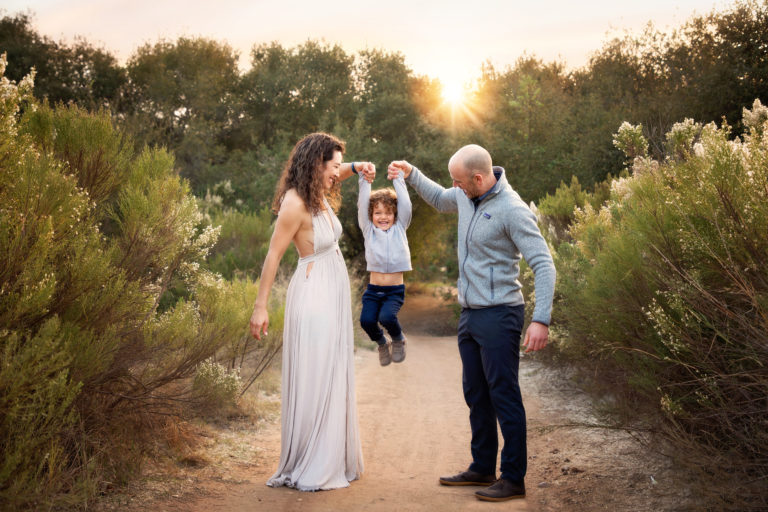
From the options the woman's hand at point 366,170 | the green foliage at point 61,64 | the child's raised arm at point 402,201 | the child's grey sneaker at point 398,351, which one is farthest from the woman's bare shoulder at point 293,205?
the green foliage at point 61,64

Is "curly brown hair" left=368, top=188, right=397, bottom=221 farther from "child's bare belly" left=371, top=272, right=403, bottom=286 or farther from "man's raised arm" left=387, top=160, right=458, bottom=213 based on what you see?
"man's raised arm" left=387, top=160, right=458, bottom=213

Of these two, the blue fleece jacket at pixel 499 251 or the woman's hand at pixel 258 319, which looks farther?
the woman's hand at pixel 258 319

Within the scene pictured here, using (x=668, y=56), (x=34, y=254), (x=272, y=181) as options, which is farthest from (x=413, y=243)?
(x=34, y=254)

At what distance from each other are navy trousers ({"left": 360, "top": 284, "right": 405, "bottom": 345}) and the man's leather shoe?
153cm

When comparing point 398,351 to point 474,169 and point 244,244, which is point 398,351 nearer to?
point 474,169

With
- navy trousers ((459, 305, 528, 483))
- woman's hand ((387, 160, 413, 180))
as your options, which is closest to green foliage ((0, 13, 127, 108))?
woman's hand ((387, 160, 413, 180))

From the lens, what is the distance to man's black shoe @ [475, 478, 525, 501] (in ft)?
14.8

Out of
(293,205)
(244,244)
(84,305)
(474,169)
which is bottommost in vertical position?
(84,305)

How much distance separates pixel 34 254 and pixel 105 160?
1.90 metres

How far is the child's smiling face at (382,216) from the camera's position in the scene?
241 inches

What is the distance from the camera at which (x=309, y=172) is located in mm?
4891

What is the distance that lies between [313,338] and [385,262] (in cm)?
146

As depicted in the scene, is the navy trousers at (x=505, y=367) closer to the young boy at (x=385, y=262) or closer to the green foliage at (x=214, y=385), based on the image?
the young boy at (x=385, y=262)

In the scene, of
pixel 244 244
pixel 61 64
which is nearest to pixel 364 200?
pixel 244 244
